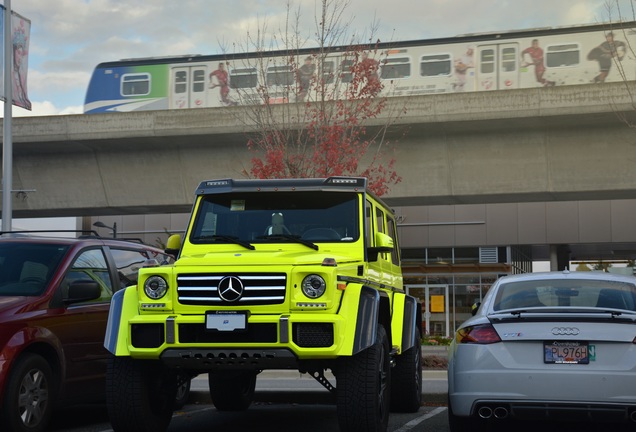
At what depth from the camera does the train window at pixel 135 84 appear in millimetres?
33906

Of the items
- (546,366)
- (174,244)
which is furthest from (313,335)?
(174,244)

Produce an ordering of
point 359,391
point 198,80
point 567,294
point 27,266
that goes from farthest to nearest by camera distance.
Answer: point 198,80 → point 27,266 → point 567,294 → point 359,391

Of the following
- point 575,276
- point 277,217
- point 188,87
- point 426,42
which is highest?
point 426,42

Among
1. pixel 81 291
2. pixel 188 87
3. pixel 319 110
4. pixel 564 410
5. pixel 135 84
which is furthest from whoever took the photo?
pixel 135 84

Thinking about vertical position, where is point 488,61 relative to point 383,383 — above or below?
above

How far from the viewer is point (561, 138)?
26016 millimetres

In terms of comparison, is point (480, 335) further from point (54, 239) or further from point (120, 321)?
point (54, 239)

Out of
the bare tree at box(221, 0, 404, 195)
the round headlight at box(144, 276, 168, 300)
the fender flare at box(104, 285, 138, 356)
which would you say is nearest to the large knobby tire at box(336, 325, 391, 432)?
the round headlight at box(144, 276, 168, 300)

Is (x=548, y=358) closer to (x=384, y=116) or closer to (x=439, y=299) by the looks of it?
(x=384, y=116)

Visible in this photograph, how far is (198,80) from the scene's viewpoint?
32969mm

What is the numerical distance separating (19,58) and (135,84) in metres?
8.12

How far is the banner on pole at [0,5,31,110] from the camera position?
25.9 metres

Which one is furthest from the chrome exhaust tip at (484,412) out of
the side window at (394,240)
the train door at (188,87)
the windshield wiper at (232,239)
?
the train door at (188,87)

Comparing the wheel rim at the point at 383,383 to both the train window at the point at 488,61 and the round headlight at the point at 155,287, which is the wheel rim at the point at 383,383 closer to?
the round headlight at the point at 155,287
